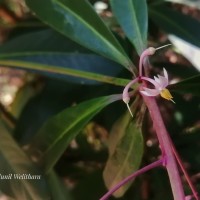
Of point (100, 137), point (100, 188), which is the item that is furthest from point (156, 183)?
point (100, 137)

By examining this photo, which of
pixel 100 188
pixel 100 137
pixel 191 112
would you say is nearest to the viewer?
pixel 100 188

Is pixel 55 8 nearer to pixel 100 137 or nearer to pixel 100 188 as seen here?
pixel 100 188

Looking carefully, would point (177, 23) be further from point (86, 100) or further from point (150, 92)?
point (150, 92)

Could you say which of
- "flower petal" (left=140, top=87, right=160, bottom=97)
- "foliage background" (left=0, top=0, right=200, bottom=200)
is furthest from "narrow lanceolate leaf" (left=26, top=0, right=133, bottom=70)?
"flower petal" (left=140, top=87, right=160, bottom=97)

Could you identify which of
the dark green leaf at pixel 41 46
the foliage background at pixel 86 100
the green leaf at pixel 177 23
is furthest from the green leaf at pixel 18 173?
the green leaf at pixel 177 23

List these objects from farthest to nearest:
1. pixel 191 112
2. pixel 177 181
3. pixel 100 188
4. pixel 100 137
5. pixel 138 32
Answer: pixel 100 137 → pixel 191 112 → pixel 100 188 → pixel 138 32 → pixel 177 181

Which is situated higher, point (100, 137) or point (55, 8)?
point (55, 8)

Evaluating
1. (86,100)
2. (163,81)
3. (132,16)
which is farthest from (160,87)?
(86,100)

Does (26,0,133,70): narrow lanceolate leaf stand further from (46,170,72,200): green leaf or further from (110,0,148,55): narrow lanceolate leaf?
(46,170,72,200): green leaf
